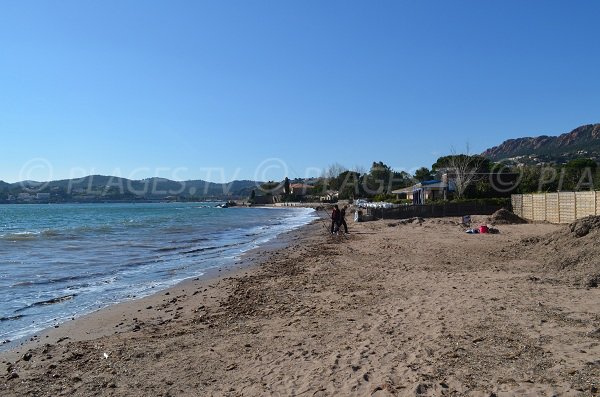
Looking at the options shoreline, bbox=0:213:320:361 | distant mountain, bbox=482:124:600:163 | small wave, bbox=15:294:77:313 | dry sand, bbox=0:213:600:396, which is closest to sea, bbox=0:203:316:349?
small wave, bbox=15:294:77:313

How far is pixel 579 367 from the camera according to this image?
4910 mm

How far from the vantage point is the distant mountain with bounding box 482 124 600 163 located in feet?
388

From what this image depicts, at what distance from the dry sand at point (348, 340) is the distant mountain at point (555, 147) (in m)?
112

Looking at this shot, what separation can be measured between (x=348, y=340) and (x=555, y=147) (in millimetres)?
165076

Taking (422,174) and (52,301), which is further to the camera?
(422,174)

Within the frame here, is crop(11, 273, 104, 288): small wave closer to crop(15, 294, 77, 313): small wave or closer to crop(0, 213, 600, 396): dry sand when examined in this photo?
crop(15, 294, 77, 313): small wave

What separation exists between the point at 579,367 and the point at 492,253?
11028mm

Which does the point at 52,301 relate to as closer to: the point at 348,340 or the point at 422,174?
the point at 348,340

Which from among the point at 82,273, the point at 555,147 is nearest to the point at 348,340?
the point at 82,273

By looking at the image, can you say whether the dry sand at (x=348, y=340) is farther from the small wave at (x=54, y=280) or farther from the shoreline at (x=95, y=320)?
the small wave at (x=54, y=280)

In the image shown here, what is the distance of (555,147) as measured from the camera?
494 feet

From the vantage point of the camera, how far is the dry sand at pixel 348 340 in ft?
16.4

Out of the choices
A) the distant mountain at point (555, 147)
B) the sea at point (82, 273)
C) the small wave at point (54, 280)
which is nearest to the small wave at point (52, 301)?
the sea at point (82, 273)

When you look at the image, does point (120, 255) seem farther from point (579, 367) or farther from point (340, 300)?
point (579, 367)
